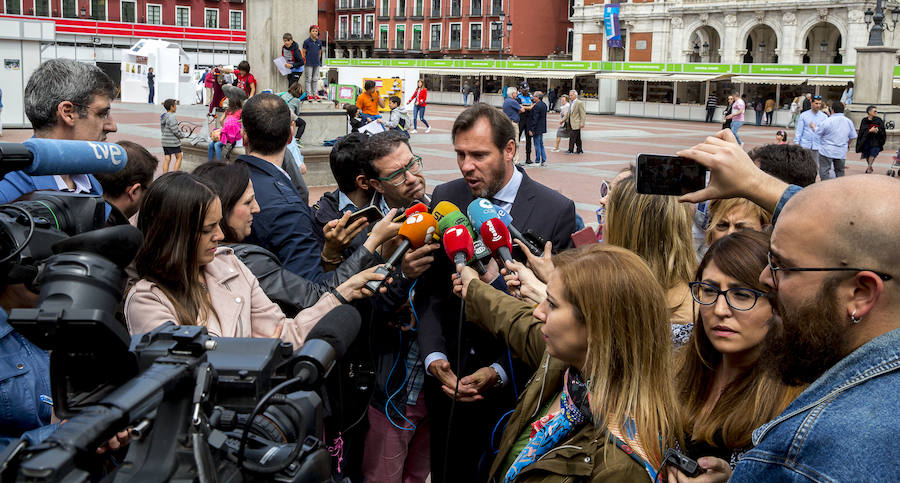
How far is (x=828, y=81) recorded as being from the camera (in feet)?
106

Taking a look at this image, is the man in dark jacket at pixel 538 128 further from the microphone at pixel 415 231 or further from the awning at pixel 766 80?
the awning at pixel 766 80

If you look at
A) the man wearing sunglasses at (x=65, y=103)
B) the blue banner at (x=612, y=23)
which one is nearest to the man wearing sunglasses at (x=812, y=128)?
the man wearing sunglasses at (x=65, y=103)

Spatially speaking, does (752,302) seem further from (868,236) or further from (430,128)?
(430,128)

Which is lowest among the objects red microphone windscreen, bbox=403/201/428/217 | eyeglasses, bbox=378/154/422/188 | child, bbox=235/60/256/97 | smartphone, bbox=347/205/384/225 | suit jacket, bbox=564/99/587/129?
smartphone, bbox=347/205/384/225

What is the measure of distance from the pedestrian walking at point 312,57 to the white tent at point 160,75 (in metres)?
23.8

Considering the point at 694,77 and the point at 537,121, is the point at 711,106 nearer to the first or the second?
the point at 694,77

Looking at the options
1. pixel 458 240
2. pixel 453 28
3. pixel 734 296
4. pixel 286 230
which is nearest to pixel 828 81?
pixel 286 230

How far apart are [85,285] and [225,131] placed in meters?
9.35

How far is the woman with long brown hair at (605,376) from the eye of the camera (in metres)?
2.07

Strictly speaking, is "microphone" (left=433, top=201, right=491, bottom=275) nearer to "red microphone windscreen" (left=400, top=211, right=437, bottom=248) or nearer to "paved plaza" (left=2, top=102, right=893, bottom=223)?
"red microphone windscreen" (left=400, top=211, right=437, bottom=248)

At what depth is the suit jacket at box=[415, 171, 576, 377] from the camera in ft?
10.2

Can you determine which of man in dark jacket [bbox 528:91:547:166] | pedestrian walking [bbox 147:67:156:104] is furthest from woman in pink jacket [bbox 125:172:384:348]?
pedestrian walking [bbox 147:67:156:104]

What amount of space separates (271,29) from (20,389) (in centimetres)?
1014

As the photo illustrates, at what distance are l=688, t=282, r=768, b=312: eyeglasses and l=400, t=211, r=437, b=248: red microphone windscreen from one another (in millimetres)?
1008
